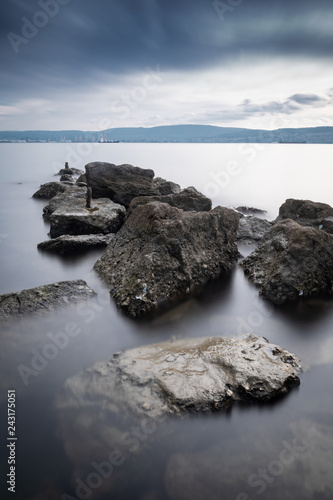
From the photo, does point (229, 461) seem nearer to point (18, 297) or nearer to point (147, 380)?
point (147, 380)

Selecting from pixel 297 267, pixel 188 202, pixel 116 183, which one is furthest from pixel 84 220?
pixel 297 267

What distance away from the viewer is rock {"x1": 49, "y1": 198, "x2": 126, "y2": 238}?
52.9ft

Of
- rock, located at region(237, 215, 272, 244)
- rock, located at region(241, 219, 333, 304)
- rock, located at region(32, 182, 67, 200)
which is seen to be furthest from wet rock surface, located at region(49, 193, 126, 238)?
rock, located at region(32, 182, 67, 200)

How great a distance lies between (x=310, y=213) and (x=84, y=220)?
10889mm

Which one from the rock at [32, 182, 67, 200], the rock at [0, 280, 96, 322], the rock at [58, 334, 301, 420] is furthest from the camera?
the rock at [32, 182, 67, 200]

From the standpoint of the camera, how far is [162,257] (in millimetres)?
10008

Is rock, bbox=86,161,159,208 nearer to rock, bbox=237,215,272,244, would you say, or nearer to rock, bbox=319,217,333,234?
rock, bbox=237,215,272,244

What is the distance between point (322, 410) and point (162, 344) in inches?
140

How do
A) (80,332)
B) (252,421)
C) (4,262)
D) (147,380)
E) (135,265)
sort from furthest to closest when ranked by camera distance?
(4,262) < (135,265) < (80,332) < (147,380) < (252,421)

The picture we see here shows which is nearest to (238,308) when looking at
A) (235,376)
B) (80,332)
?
(235,376)

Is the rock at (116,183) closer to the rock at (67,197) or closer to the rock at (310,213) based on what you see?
the rock at (67,197)

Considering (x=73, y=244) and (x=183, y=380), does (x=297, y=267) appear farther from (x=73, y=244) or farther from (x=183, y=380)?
(x=73, y=244)

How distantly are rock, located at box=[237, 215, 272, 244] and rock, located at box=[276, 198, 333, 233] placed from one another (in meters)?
1.16

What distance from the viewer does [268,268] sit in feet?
38.0
